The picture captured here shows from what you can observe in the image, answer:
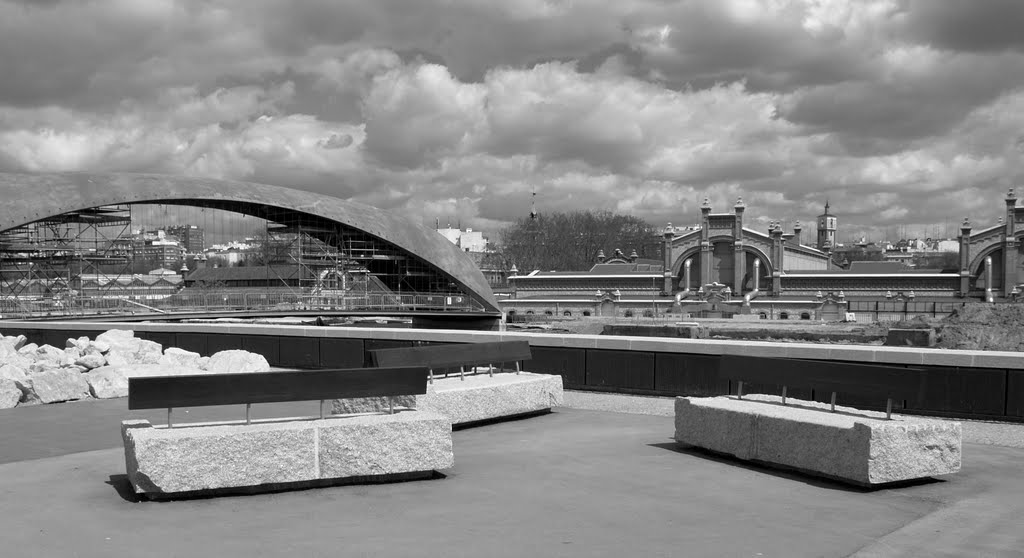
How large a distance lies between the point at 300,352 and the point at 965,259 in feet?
209

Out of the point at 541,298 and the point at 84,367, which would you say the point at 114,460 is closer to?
the point at 84,367

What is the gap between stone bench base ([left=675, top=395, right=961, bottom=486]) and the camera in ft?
21.4

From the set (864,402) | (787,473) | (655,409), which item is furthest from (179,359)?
(787,473)

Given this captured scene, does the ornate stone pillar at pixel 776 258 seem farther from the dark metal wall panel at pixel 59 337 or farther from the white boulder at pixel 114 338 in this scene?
the white boulder at pixel 114 338

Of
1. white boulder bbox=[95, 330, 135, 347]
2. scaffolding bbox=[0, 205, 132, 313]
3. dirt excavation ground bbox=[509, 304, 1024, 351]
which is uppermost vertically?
scaffolding bbox=[0, 205, 132, 313]

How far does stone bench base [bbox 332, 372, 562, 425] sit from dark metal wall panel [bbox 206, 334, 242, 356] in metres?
7.54

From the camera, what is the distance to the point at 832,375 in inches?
286

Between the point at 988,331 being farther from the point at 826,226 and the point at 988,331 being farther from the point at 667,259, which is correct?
the point at 826,226

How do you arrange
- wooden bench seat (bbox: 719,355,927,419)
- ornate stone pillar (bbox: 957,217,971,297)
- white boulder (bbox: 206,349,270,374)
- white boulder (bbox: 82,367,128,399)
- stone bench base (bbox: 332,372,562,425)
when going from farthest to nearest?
1. ornate stone pillar (bbox: 957,217,971,297)
2. white boulder (bbox: 206,349,270,374)
3. white boulder (bbox: 82,367,128,399)
4. stone bench base (bbox: 332,372,562,425)
5. wooden bench seat (bbox: 719,355,927,419)

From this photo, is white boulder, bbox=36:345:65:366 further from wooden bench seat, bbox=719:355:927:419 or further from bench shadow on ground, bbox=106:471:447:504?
wooden bench seat, bbox=719:355:927:419

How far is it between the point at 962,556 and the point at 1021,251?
71.1 metres

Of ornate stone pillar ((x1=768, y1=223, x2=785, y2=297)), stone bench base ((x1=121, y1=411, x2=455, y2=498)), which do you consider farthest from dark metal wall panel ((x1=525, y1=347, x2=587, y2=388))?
ornate stone pillar ((x1=768, y1=223, x2=785, y2=297))

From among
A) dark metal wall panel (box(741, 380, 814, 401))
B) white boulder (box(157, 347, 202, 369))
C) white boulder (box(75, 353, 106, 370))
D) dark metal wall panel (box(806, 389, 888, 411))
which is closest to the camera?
dark metal wall panel (box(806, 389, 888, 411))

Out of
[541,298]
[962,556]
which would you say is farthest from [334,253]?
[962,556]
